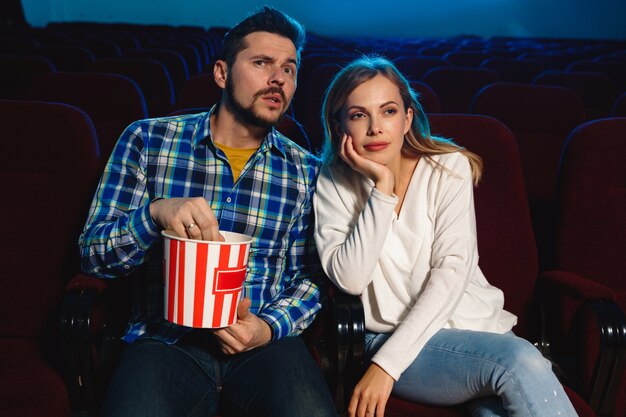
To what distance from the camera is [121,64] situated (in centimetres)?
289

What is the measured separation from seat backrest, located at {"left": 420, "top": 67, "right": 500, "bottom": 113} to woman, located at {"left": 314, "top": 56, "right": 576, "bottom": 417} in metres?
1.58

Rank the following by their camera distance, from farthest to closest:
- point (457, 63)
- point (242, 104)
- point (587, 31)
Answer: point (587, 31) < point (457, 63) < point (242, 104)

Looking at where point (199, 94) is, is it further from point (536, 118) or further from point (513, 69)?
point (513, 69)

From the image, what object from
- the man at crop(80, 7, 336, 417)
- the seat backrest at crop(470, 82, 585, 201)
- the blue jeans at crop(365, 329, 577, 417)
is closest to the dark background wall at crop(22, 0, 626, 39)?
the seat backrest at crop(470, 82, 585, 201)

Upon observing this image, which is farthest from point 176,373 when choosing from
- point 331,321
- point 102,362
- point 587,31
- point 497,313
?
point 587,31

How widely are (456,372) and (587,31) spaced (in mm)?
12589

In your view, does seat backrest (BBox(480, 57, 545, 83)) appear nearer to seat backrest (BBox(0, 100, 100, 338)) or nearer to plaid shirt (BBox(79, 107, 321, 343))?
plaid shirt (BBox(79, 107, 321, 343))

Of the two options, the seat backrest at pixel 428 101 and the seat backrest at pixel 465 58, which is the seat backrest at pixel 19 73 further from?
the seat backrest at pixel 465 58

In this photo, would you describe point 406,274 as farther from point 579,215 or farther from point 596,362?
point 579,215

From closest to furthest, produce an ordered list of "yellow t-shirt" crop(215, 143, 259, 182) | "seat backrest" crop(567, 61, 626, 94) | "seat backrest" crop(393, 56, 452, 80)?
"yellow t-shirt" crop(215, 143, 259, 182) < "seat backrest" crop(393, 56, 452, 80) < "seat backrest" crop(567, 61, 626, 94)

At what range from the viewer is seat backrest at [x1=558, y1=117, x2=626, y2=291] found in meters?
1.48

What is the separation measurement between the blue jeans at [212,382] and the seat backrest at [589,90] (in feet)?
8.37

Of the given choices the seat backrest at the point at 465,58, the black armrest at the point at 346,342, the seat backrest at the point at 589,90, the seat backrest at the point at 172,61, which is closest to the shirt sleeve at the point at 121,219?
the black armrest at the point at 346,342

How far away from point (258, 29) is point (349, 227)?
466mm
